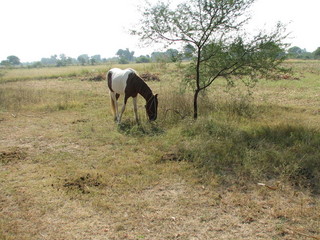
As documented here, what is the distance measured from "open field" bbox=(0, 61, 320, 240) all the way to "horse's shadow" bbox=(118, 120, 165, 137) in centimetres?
3

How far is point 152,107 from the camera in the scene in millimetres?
7918

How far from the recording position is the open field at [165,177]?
338 centimetres

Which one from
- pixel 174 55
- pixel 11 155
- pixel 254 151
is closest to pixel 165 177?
pixel 254 151

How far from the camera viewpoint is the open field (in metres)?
3.38

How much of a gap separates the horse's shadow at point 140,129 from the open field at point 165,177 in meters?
0.03

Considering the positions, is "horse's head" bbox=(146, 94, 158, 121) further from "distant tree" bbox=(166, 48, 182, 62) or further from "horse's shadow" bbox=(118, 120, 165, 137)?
"distant tree" bbox=(166, 48, 182, 62)

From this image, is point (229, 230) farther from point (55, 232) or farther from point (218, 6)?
point (218, 6)

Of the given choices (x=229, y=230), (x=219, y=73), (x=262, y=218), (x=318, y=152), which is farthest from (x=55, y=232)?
(x=219, y=73)

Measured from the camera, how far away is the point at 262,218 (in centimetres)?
352

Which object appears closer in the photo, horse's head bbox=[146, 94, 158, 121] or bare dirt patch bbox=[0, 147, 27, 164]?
bare dirt patch bbox=[0, 147, 27, 164]

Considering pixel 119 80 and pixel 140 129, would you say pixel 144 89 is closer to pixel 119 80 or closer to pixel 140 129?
pixel 119 80

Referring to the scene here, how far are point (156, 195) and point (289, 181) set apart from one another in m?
2.51

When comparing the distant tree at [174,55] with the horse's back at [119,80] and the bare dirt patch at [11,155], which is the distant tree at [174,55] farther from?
the bare dirt patch at [11,155]

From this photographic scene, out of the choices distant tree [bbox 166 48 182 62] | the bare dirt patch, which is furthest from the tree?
the bare dirt patch
